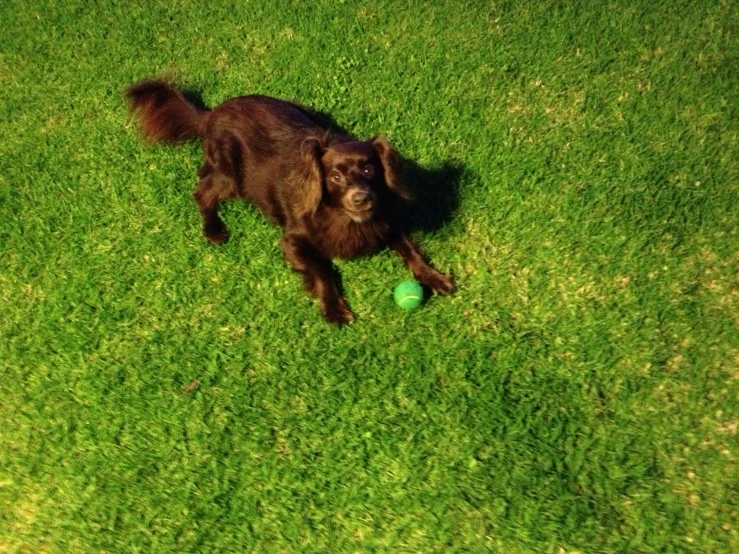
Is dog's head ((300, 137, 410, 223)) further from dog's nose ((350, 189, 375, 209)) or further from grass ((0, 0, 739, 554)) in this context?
grass ((0, 0, 739, 554))

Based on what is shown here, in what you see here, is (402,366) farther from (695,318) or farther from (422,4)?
(422,4)

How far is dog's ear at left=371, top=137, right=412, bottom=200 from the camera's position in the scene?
2.77 meters

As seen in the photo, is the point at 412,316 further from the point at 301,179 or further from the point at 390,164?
the point at 301,179

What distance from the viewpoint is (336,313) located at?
9.50 feet

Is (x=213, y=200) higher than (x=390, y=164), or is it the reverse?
(x=390, y=164)

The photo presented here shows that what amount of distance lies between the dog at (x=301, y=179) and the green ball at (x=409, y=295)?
0.36 feet

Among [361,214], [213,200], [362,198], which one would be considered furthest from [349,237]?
[213,200]

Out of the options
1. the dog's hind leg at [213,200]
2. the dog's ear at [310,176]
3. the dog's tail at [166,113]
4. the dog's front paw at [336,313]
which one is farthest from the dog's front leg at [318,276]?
the dog's tail at [166,113]

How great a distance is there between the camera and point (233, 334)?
293 centimetres

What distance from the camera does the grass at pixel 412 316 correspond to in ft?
7.73

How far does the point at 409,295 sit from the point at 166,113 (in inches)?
76.3

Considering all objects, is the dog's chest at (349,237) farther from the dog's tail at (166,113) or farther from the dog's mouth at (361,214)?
the dog's tail at (166,113)

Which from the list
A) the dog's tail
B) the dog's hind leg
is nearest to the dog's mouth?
the dog's hind leg

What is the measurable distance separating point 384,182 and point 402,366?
87 centimetres
